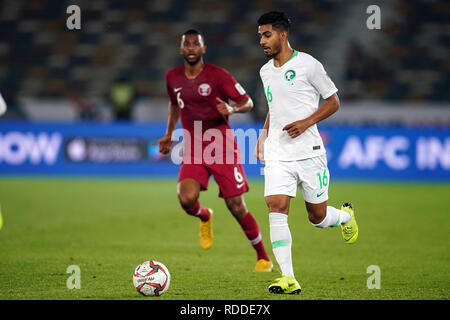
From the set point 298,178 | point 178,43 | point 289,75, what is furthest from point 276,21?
point 178,43

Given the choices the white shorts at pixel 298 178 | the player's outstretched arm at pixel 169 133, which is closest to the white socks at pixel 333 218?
the white shorts at pixel 298 178

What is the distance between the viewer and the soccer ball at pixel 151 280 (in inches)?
228

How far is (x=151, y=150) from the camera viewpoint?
18.0m

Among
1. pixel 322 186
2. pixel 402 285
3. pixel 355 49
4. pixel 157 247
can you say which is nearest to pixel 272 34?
pixel 322 186

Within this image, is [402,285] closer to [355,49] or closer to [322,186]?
[322,186]

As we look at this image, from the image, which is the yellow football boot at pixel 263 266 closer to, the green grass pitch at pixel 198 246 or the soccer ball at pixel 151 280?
the green grass pitch at pixel 198 246

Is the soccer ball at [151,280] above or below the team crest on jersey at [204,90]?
below

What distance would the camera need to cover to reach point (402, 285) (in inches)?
253

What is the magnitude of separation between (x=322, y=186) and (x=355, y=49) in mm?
15909

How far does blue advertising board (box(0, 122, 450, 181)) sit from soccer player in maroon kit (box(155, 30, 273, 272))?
9.13 meters

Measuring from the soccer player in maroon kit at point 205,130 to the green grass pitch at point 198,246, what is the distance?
646mm

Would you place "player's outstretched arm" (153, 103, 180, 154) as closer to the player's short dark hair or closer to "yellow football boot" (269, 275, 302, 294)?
the player's short dark hair

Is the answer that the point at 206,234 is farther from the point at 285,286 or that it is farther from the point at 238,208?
the point at 285,286
